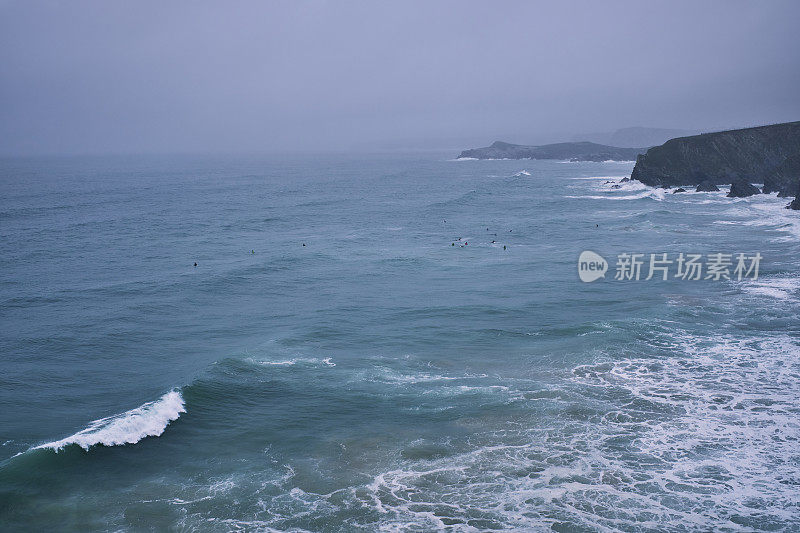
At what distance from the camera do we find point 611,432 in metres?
24.8

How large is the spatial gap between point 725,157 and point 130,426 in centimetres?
11767

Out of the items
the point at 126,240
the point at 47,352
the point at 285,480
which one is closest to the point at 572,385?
the point at 285,480

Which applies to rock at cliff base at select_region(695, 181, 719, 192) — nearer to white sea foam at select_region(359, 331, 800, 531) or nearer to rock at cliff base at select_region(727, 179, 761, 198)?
rock at cliff base at select_region(727, 179, 761, 198)

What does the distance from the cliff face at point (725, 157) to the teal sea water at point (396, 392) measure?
56.8 metres

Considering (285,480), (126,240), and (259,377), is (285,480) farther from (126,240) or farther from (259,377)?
(126,240)

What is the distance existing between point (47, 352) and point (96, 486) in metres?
16.6

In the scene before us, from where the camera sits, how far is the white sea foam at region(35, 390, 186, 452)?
24750 mm
